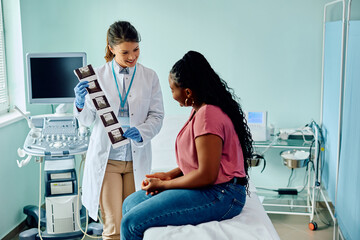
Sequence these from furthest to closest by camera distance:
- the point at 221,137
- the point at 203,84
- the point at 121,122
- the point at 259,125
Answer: the point at 259,125 < the point at 121,122 < the point at 203,84 < the point at 221,137

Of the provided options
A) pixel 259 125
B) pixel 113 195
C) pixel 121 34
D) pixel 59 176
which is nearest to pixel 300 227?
pixel 259 125

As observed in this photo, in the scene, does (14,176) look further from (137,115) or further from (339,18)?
(339,18)

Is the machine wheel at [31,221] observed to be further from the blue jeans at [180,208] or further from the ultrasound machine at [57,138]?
the blue jeans at [180,208]

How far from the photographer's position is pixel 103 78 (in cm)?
243

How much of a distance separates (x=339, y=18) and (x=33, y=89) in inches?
90.7

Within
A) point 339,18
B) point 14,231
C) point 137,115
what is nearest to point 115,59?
point 137,115

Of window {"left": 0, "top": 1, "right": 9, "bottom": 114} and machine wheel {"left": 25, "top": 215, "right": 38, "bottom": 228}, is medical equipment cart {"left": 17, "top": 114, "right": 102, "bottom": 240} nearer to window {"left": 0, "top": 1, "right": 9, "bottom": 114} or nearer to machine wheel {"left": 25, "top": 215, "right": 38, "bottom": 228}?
machine wheel {"left": 25, "top": 215, "right": 38, "bottom": 228}

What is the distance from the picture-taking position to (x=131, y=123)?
239 cm

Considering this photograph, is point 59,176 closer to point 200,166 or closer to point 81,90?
point 81,90

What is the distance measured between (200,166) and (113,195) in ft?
2.37

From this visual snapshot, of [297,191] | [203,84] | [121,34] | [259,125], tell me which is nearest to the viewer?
[203,84]

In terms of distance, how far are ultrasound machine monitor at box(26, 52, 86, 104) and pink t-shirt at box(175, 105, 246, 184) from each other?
4.66 feet

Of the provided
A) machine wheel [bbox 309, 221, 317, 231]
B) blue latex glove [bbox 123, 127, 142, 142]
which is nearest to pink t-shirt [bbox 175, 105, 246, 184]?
blue latex glove [bbox 123, 127, 142, 142]

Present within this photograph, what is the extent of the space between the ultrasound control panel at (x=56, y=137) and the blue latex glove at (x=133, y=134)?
1.83ft
